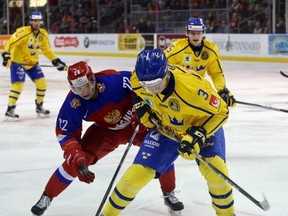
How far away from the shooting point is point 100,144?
336 cm

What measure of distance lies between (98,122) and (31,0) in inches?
647

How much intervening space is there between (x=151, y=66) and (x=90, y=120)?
772mm

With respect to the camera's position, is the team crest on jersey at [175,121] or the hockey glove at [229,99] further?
the hockey glove at [229,99]

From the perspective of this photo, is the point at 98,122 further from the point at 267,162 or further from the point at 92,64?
the point at 92,64

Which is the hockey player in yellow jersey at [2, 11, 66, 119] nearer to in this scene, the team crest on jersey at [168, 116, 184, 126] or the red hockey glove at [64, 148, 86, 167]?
the red hockey glove at [64, 148, 86, 167]

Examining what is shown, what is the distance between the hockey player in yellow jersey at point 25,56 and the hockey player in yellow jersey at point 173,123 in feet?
13.9

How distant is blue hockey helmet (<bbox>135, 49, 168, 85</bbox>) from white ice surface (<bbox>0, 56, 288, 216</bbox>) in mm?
1080

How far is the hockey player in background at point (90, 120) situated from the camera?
10.1 ft

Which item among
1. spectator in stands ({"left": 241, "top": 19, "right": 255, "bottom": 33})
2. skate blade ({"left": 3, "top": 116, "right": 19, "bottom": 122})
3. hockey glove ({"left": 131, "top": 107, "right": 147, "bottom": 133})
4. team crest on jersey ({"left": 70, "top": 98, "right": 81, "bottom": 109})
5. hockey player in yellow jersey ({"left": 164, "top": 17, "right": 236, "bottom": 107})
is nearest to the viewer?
team crest on jersey ({"left": 70, "top": 98, "right": 81, "bottom": 109})

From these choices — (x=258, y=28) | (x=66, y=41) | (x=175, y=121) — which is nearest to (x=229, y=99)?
(x=175, y=121)

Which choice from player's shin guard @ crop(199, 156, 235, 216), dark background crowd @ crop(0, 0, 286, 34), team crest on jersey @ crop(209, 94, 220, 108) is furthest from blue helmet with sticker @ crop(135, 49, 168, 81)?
dark background crowd @ crop(0, 0, 286, 34)

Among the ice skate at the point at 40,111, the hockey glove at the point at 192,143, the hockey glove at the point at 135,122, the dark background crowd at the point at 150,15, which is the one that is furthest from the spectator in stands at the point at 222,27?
the hockey glove at the point at 192,143

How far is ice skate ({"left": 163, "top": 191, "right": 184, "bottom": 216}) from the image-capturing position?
→ 3490 mm

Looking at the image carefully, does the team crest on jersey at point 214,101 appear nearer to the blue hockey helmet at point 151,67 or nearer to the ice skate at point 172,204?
the blue hockey helmet at point 151,67
